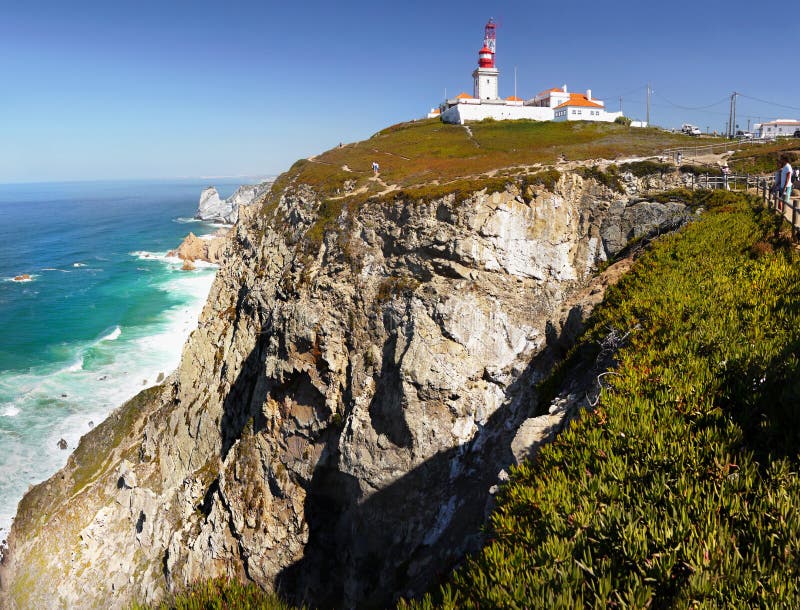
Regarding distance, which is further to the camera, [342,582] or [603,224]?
[603,224]

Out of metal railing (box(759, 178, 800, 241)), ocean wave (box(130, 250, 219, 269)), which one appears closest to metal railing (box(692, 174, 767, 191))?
metal railing (box(759, 178, 800, 241))

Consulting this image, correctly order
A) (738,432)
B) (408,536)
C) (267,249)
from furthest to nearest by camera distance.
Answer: (267,249) < (408,536) < (738,432)

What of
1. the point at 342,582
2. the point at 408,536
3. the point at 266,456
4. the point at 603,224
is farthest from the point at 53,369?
the point at 603,224

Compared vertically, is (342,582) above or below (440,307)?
below

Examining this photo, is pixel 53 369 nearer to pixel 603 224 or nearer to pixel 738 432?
pixel 603 224

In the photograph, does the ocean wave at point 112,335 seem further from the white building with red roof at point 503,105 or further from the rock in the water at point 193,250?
the white building with red roof at point 503,105

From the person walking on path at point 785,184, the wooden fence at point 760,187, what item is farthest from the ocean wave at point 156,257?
the person walking on path at point 785,184

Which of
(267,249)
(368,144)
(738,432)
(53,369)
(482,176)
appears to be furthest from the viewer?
(368,144)

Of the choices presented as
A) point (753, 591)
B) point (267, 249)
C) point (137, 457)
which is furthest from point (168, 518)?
point (753, 591)

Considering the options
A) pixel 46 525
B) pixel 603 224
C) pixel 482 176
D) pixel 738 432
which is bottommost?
pixel 46 525
